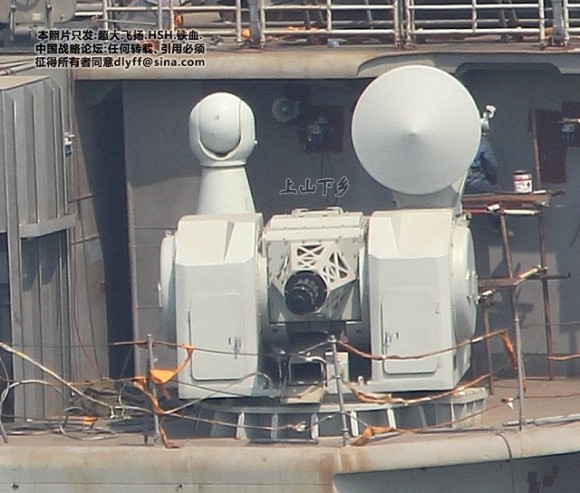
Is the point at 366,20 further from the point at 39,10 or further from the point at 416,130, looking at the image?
the point at 416,130

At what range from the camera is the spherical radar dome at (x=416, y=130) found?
12.2 metres

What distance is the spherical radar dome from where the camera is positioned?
12156 millimetres

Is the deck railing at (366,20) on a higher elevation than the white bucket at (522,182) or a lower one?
higher

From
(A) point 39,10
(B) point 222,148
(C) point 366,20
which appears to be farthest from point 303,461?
(A) point 39,10

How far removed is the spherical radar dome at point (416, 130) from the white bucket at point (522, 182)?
1.20 m

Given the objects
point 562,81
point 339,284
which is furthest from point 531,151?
point 339,284

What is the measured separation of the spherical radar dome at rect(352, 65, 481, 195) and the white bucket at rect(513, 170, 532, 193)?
1.20m

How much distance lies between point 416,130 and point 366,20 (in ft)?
11.3

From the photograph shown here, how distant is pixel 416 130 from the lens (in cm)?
1211

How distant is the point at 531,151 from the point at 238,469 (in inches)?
154

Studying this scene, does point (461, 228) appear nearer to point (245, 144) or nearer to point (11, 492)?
point (245, 144)

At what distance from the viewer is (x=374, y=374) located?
11.7 m

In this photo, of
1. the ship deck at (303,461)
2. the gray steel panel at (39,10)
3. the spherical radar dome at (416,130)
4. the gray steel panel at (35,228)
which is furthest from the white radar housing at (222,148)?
the gray steel panel at (39,10)

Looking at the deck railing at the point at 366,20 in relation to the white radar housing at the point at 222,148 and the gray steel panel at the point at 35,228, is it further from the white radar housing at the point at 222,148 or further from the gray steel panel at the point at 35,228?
the gray steel panel at the point at 35,228
